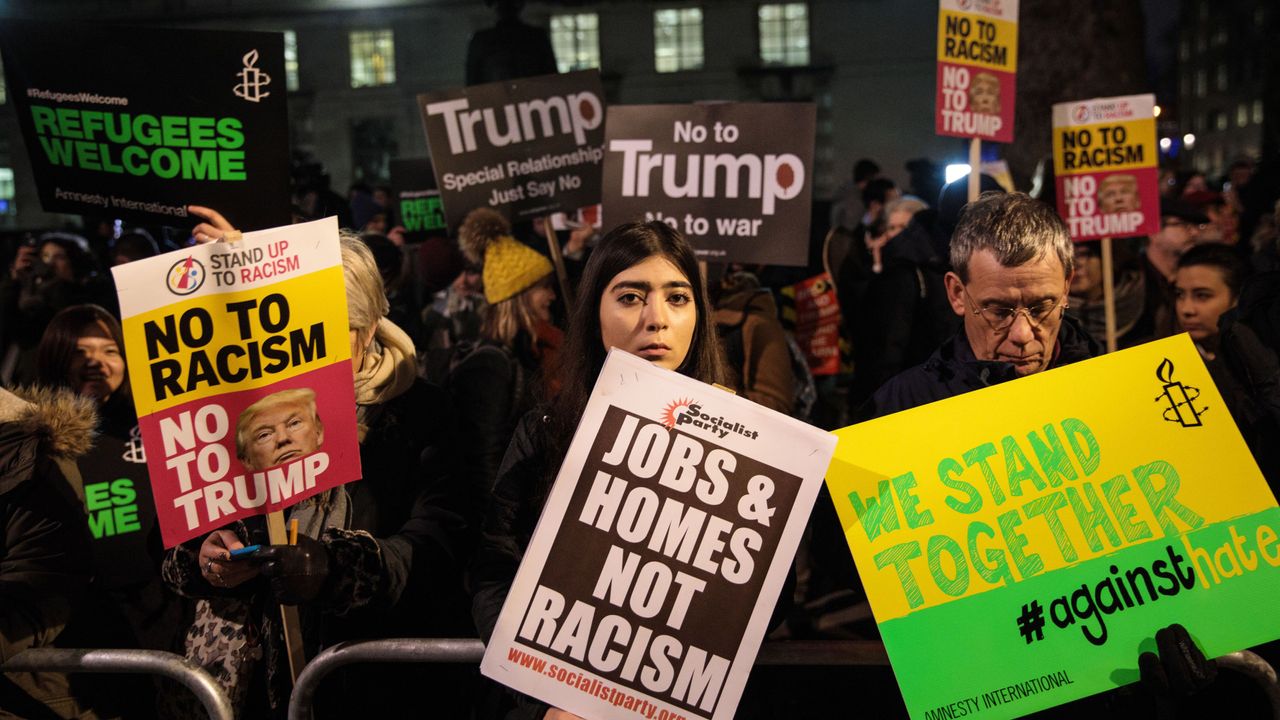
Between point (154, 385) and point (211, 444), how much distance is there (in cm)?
19

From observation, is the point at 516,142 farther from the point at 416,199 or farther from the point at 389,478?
the point at 416,199

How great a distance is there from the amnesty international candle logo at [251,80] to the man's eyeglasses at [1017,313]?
8.06 feet

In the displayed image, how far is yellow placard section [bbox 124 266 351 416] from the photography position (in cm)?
276

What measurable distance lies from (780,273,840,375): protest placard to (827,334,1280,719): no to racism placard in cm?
510

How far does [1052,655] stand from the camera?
7.97 feet

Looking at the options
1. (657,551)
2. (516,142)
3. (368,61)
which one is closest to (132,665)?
(657,551)

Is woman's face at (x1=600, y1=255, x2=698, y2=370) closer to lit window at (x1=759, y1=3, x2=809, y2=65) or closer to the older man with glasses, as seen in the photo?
the older man with glasses

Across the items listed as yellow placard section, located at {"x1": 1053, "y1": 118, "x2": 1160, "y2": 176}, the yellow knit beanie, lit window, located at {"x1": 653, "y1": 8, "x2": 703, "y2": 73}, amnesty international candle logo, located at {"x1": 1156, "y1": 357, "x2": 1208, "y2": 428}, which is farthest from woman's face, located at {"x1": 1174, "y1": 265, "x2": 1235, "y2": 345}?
lit window, located at {"x1": 653, "y1": 8, "x2": 703, "y2": 73}

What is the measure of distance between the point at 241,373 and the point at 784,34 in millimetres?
36429

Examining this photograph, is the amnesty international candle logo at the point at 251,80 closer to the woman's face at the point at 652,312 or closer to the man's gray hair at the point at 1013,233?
the woman's face at the point at 652,312

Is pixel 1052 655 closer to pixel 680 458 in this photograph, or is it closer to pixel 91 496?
pixel 680 458

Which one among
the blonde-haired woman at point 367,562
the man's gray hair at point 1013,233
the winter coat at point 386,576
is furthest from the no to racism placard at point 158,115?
the man's gray hair at point 1013,233

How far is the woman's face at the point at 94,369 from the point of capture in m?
4.40

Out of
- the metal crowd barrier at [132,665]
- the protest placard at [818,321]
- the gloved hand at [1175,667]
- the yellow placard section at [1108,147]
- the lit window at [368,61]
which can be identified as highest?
the lit window at [368,61]
